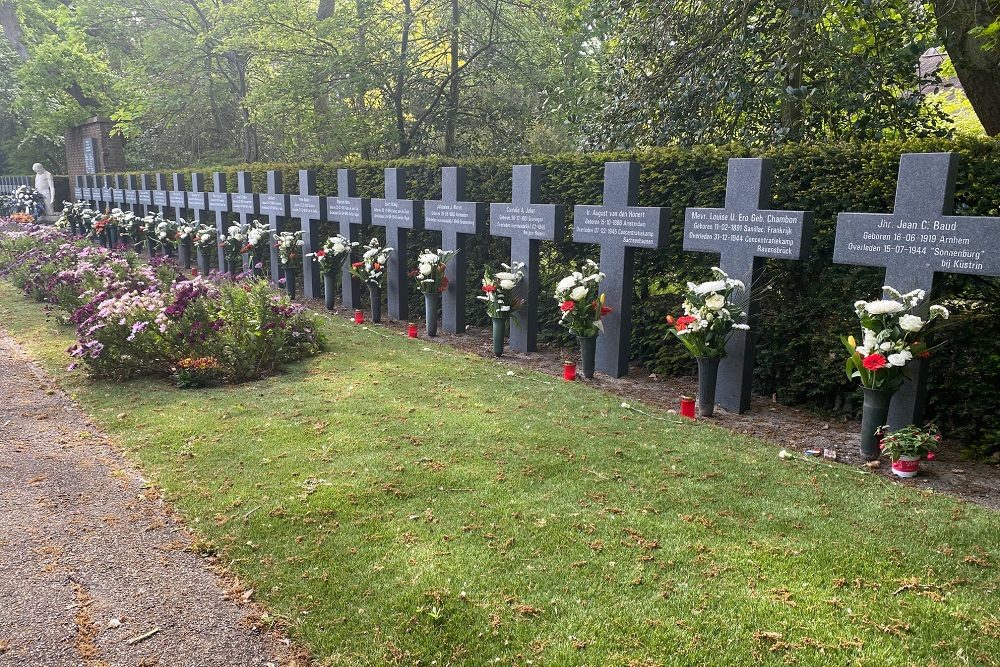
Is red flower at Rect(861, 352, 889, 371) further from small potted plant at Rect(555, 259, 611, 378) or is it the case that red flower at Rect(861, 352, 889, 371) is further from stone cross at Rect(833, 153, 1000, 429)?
small potted plant at Rect(555, 259, 611, 378)

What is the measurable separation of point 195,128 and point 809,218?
2272 centimetres

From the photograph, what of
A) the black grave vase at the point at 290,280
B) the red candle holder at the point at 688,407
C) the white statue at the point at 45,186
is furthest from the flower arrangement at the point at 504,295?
the white statue at the point at 45,186

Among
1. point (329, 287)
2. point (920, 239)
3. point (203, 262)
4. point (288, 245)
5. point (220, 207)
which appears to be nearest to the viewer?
point (920, 239)

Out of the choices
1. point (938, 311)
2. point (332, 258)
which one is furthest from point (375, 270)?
point (938, 311)

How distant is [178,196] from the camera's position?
51.7ft

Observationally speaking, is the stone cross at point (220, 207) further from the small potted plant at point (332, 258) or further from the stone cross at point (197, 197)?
the small potted plant at point (332, 258)

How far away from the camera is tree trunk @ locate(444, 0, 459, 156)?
579 inches

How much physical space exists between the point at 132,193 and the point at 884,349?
721 inches

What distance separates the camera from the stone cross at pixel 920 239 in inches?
181

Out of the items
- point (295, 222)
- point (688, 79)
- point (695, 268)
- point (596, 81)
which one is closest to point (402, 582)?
point (695, 268)

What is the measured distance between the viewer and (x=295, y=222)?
1289 centimetres

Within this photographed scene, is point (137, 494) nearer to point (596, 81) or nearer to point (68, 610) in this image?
point (68, 610)

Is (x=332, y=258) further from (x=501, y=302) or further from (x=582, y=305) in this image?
(x=582, y=305)

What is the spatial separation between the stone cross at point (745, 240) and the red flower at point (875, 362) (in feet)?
3.66
